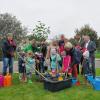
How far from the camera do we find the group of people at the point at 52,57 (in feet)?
40.2

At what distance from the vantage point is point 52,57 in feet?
42.9

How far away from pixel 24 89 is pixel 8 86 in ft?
3.28

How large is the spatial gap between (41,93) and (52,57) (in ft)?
8.78

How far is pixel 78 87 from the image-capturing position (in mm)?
11750

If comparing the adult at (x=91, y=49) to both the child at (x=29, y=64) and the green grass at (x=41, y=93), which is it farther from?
the child at (x=29, y=64)

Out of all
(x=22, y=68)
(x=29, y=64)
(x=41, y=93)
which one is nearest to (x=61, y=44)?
(x=29, y=64)

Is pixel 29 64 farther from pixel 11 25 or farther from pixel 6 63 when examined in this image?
pixel 11 25

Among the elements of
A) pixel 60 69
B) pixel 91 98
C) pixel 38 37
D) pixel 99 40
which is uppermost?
pixel 99 40

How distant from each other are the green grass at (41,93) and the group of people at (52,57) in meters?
0.93

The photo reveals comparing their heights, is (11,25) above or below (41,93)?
above

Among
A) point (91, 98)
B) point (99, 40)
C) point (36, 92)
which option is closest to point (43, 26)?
point (36, 92)

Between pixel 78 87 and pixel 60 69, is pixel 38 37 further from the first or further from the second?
pixel 78 87

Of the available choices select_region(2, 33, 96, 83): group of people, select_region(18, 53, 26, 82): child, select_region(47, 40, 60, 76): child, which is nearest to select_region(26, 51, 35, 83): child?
select_region(2, 33, 96, 83): group of people

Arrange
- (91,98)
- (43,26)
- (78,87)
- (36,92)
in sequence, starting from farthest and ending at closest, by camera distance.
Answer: (43,26)
(78,87)
(36,92)
(91,98)
